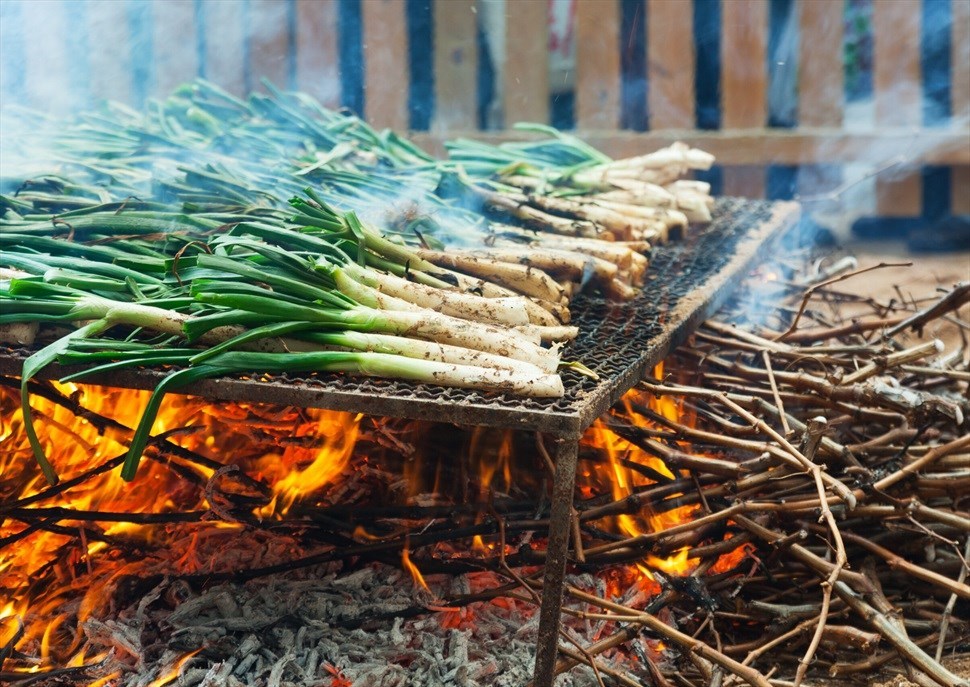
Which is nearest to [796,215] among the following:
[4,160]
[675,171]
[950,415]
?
[675,171]

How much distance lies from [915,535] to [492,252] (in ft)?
6.02

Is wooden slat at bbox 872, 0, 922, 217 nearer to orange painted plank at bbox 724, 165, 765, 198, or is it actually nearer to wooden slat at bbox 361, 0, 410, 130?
orange painted plank at bbox 724, 165, 765, 198

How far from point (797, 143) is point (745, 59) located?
747mm

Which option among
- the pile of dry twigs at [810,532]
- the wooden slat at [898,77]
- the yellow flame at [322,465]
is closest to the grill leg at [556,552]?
the pile of dry twigs at [810,532]

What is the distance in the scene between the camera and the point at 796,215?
572cm

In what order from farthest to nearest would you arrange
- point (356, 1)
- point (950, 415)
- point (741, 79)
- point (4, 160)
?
point (356, 1), point (741, 79), point (4, 160), point (950, 415)

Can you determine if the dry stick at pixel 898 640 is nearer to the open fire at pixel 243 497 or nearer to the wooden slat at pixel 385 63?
the open fire at pixel 243 497

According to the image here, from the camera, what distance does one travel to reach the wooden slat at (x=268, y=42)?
7884 millimetres

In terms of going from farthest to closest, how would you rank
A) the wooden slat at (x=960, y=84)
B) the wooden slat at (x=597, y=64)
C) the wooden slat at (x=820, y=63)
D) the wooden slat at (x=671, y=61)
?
the wooden slat at (x=597, y=64) → the wooden slat at (x=671, y=61) → the wooden slat at (x=820, y=63) → the wooden slat at (x=960, y=84)

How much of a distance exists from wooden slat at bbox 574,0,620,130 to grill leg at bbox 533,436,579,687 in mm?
5417

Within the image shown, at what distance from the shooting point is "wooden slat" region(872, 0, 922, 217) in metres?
6.56

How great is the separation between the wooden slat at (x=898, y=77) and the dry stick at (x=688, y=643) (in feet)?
17.0

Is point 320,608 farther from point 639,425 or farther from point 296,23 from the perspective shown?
point 296,23

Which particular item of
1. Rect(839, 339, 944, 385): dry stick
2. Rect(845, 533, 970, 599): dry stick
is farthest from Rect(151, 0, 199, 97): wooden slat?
Rect(845, 533, 970, 599): dry stick
